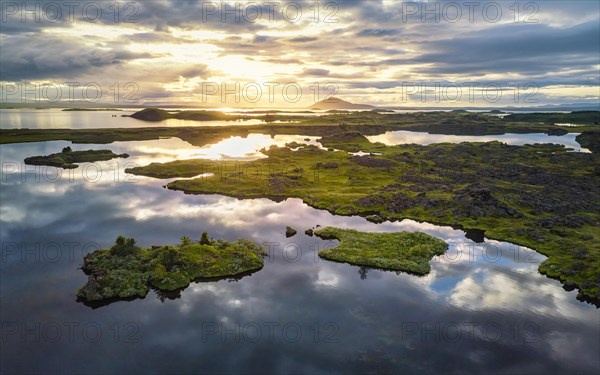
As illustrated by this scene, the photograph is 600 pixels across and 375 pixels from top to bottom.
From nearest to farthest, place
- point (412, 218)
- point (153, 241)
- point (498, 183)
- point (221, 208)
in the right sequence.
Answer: point (153, 241)
point (412, 218)
point (221, 208)
point (498, 183)

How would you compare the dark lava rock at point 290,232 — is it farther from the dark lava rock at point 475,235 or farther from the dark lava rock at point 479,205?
the dark lava rock at point 479,205

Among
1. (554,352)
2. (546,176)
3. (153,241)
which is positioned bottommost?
(554,352)

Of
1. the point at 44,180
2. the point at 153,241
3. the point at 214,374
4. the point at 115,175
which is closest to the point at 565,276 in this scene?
the point at 214,374

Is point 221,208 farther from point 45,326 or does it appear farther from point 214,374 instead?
point 214,374

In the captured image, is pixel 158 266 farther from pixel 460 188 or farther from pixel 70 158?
pixel 70 158

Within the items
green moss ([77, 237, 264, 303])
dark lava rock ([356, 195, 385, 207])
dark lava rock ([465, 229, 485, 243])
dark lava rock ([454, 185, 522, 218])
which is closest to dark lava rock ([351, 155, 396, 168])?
dark lava rock ([356, 195, 385, 207])

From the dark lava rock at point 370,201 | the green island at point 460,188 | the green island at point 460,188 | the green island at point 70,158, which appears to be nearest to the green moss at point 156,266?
the green island at point 460,188
